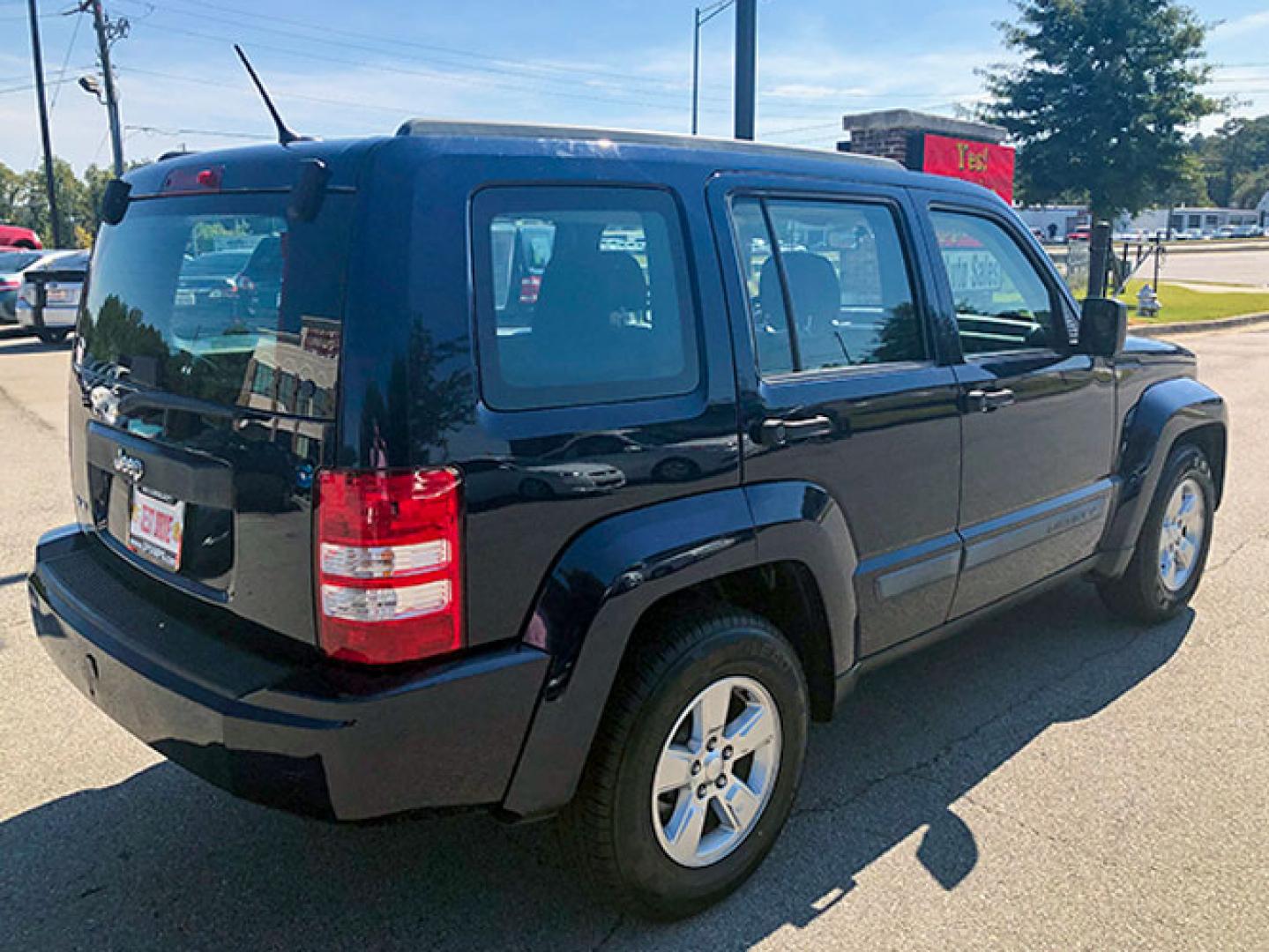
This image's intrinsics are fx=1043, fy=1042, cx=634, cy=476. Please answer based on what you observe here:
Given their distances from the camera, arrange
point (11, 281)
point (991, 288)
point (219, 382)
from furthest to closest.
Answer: point (11, 281) → point (991, 288) → point (219, 382)

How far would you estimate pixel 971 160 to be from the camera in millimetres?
15734

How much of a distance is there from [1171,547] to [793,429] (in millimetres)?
2724

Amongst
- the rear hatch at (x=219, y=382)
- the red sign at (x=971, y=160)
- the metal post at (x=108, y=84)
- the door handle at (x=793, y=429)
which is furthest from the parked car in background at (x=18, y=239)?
the door handle at (x=793, y=429)

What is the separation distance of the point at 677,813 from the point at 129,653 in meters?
1.36

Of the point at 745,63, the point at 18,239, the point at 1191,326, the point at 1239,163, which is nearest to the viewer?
the point at 745,63

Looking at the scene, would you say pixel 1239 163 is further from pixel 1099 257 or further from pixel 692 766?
pixel 692 766

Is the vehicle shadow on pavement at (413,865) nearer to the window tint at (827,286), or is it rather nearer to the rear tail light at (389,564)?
the rear tail light at (389,564)

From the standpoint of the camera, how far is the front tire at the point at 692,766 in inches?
94.9

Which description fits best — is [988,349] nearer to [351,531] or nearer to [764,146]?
[764,146]

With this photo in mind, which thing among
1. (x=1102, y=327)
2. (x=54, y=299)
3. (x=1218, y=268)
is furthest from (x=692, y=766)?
(x=1218, y=268)

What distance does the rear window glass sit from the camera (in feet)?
7.00

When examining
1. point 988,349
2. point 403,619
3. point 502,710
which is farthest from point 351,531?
point 988,349

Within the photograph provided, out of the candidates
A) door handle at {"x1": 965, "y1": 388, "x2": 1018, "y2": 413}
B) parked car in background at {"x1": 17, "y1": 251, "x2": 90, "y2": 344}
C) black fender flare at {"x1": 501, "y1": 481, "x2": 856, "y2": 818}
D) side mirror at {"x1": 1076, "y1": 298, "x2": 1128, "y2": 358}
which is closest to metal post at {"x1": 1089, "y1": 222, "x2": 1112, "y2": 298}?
side mirror at {"x1": 1076, "y1": 298, "x2": 1128, "y2": 358}

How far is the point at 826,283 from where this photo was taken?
3.11 metres
